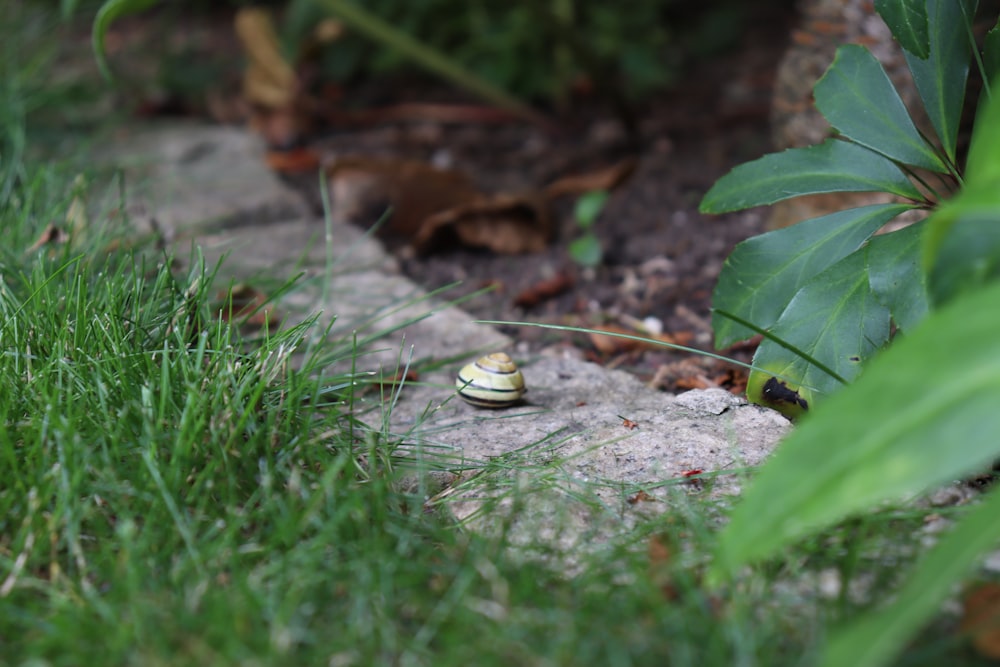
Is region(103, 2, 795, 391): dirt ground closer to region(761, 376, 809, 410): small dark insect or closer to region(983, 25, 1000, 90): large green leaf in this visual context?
region(761, 376, 809, 410): small dark insect

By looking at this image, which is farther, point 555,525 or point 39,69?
point 39,69

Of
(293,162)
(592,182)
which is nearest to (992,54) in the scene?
(592,182)

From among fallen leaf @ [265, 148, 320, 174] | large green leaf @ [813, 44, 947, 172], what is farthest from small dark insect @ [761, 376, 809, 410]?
fallen leaf @ [265, 148, 320, 174]

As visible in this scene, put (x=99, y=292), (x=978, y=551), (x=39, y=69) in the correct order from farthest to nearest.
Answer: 1. (x=39, y=69)
2. (x=99, y=292)
3. (x=978, y=551)

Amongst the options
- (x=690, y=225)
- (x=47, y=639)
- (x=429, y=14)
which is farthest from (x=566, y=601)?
(x=429, y=14)

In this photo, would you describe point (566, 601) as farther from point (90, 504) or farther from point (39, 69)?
point (39, 69)

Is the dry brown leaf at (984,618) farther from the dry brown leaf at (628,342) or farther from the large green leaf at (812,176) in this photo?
the dry brown leaf at (628,342)

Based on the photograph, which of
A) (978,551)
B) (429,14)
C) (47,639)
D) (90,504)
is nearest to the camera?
(978,551)

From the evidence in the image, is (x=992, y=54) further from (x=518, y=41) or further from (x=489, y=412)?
(x=518, y=41)
